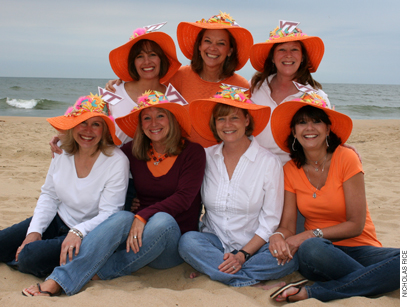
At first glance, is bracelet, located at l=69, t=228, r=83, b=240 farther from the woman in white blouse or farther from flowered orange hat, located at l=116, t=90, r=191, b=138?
flowered orange hat, located at l=116, t=90, r=191, b=138

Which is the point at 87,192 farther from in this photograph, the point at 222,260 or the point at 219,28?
the point at 219,28

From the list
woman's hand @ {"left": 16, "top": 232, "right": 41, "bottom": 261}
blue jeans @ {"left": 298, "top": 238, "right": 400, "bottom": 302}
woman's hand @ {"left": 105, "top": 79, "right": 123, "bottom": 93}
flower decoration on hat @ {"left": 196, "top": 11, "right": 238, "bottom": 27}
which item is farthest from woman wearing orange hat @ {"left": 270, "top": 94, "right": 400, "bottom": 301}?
woman's hand @ {"left": 16, "top": 232, "right": 41, "bottom": 261}

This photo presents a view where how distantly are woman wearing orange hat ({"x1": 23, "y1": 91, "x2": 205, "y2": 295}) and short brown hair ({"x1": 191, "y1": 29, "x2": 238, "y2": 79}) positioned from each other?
88 centimetres

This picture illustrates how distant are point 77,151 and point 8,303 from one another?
1.27m

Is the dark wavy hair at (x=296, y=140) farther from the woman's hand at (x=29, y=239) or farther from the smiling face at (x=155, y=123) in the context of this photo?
the woman's hand at (x=29, y=239)

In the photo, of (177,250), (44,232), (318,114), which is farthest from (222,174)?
(44,232)

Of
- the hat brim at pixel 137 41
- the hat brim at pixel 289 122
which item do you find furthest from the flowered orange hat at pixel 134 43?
the hat brim at pixel 289 122

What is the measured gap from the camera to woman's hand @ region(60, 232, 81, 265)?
254cm

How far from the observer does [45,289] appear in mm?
2439

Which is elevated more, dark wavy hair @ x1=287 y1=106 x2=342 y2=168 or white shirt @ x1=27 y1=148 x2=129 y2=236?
dark wavy hair @ x1=287 y1=106 x2=342 y2=168

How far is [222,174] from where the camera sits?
3.00 m

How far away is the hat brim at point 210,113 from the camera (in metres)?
2.89

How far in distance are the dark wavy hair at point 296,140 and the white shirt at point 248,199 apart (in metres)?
0.18

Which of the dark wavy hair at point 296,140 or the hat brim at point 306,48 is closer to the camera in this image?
the dark wavy hair at point 296,140
